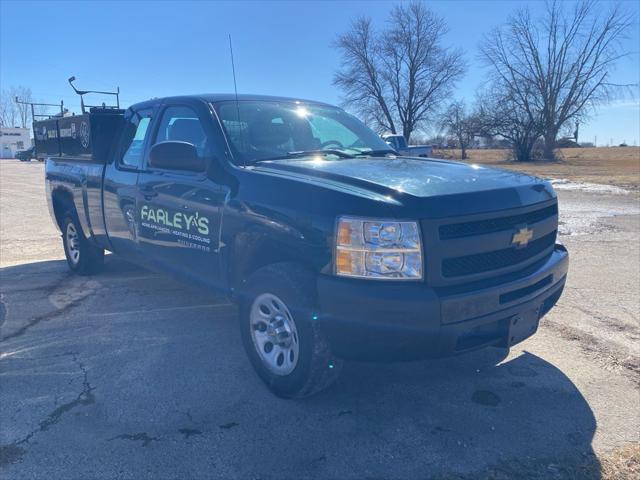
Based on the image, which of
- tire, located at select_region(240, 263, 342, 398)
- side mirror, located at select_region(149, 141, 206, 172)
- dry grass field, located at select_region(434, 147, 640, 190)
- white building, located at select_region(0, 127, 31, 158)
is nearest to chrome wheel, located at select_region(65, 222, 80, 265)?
side mirror, located at select_region(149, 141, 206, 172)

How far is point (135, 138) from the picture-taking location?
479 cm

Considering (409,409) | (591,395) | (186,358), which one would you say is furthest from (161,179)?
(591,395)

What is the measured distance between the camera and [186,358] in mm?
3883

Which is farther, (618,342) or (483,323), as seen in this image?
(618,342)

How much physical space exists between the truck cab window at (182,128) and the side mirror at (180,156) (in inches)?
7.9

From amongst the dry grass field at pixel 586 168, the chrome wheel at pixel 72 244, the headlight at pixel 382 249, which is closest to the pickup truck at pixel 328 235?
the headlight at pixel 382 249

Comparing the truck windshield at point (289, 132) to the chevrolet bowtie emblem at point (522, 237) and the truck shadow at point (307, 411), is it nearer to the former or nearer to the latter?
the chevrolet bowtie emblem at point (522, 237)

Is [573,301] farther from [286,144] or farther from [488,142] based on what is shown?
[488,142]

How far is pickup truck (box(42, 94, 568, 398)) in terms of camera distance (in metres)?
2.67

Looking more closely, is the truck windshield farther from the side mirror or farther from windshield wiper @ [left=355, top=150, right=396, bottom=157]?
the side mirror

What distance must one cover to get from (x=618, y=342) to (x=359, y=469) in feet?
8.45

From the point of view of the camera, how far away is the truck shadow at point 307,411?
8.68ft

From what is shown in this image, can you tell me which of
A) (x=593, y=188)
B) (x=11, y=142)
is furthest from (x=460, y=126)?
(x=11, y=142)

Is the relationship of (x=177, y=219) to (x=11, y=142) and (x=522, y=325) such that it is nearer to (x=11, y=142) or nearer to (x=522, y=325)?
(x=522, y=325)
